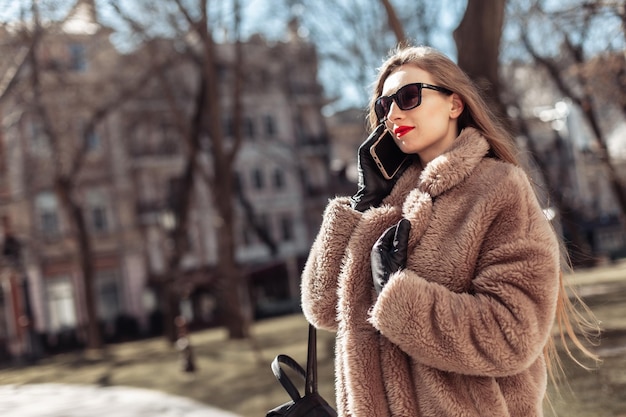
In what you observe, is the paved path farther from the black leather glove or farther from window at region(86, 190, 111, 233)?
window at region(86, 190, 111, 233)

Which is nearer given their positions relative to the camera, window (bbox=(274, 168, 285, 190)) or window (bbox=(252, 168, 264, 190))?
window (bbox=(252, 168, 264, 190))

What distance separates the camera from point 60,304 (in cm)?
3559

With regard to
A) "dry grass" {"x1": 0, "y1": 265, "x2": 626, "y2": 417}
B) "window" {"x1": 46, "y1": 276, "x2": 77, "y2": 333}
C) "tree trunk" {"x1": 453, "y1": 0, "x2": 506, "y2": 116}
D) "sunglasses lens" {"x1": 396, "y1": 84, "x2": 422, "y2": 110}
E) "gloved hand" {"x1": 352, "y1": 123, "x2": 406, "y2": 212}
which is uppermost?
"tree trunk" {"x1": 453, "y1": 0, "x2": 506, "y2": 116}

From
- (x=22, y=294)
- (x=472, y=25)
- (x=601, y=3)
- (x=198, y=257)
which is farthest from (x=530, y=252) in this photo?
(x=198, y=257)

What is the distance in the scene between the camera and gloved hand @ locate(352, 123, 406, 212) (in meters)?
2.57

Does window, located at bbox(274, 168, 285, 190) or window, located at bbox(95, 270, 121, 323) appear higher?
window, located at bbox(274, 168, 285, 190)

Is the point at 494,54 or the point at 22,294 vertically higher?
the point at 494,54

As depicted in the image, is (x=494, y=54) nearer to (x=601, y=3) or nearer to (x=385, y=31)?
(x=601, y=3)

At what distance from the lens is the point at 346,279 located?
2363 millimetres

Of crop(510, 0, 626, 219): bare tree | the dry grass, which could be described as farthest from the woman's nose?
crop(510, 0, 626, 219): bare tree

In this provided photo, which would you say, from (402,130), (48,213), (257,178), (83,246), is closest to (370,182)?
(402,130)

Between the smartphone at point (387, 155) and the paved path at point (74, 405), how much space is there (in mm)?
2422

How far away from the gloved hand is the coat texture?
11 cm

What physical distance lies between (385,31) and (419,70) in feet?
60.2
